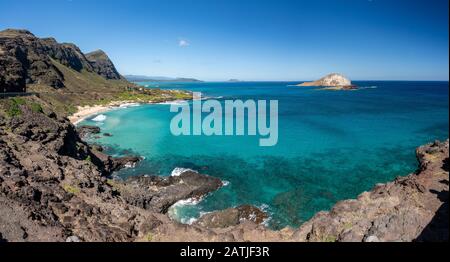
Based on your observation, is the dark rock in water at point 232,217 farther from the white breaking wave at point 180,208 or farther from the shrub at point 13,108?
the shrub at point 13,108

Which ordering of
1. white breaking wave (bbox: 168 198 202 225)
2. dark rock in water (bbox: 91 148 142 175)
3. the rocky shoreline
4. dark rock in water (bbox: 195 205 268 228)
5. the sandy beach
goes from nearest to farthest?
the rocky shoreline, dark rock in water (bbox: 195 205 268 228), white breaking wave (bbox: 168 198 202 225), dark rock in water (bbox: 91 148 142 175), the sandy beach

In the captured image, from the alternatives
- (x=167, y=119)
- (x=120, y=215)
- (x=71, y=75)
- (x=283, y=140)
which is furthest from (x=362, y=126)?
(x=71, y=75)

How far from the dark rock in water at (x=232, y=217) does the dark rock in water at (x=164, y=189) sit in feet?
17.0

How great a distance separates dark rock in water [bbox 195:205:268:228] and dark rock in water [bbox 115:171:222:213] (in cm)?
519

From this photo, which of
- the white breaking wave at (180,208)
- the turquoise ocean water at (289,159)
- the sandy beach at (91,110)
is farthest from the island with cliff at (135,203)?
the sandy beach at (91,110)

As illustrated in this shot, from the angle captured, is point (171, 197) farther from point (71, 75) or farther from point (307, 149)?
point (71, 75)

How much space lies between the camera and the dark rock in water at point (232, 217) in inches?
1010

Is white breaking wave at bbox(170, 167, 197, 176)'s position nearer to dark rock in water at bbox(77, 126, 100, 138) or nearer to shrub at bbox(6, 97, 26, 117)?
shrub at bbox(6, 97, 26, 117)

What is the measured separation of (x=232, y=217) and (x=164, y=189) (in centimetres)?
991

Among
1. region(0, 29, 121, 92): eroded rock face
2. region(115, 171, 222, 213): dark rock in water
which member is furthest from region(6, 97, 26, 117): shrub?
region(0, 29, 121, 92): eroded rock face

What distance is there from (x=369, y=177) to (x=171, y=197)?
82.0 ft

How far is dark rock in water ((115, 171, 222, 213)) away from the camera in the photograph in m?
28.9

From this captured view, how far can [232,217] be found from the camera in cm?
2619

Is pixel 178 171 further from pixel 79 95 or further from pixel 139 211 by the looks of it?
pixel 79 95
